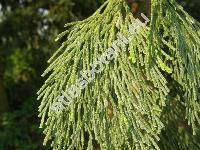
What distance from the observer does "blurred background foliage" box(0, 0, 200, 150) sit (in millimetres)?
6809

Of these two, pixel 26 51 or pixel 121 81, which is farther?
pixel 26 51

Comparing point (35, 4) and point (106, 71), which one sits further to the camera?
point (35, 4)

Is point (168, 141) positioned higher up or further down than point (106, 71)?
further down

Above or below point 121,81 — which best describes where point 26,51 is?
above

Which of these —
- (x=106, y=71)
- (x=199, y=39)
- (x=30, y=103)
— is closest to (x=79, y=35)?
(x=106, y=71)

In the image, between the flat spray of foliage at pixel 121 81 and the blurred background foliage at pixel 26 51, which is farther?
the blurred background foliage at pixel 26 51

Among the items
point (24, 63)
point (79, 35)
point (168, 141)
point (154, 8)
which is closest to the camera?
point (154, 8)

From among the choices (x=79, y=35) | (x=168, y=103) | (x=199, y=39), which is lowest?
(x=168, y=103)

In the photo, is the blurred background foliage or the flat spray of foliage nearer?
the flat spray of foliage

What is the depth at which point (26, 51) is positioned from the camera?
336 inches

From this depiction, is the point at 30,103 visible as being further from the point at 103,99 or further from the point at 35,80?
the point at 103,99

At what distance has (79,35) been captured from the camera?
2949 millimetres

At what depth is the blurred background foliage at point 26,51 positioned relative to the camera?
6.81 metres

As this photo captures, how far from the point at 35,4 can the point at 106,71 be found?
5.09m
